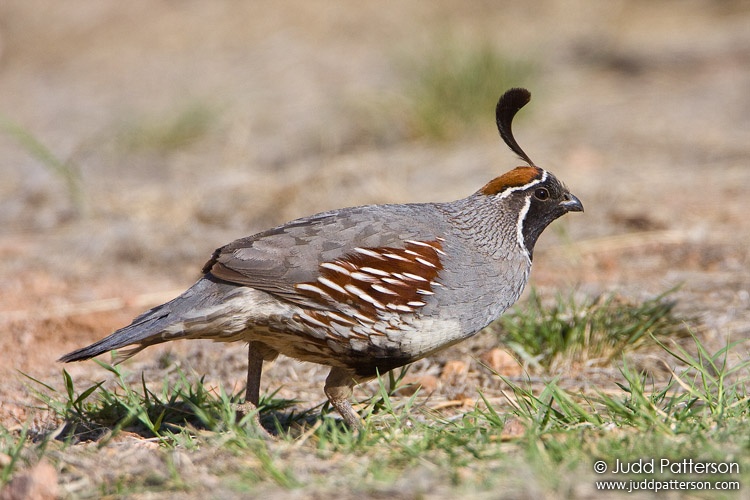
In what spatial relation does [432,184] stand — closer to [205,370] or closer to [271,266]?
[205,370]

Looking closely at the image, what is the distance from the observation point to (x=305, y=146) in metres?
10.5

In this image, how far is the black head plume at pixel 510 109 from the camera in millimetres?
4879

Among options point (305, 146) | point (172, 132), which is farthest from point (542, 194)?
point (172, 132)

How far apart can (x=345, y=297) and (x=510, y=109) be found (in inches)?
59.8

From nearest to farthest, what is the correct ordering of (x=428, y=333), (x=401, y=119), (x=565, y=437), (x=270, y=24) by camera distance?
1. (x=565, y=437)
2. (x=428, y=333)
3. (x=401, y=119)
4. (x=270, y=24)

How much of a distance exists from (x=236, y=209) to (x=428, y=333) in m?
4.66

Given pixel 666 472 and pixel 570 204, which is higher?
pixel 570 204

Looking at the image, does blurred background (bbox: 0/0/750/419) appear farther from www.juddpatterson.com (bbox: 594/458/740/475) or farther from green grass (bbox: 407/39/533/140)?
www.juddpatterson.com (bbox: 594/458/740/475)

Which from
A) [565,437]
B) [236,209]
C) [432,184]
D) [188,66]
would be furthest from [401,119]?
[565,437]

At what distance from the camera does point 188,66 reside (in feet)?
48.0

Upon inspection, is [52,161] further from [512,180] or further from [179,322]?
[512,180]

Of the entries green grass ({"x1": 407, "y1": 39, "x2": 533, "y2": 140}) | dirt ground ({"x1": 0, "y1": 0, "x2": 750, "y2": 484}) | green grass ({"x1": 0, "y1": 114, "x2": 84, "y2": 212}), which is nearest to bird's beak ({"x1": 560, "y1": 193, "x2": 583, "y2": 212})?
dirt ground ({"x1": 0, "y1": 0, "x2": 750, "y2": 484})

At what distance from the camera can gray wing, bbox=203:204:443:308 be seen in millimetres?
4141

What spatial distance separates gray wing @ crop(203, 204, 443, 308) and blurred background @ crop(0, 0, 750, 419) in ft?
3.47
